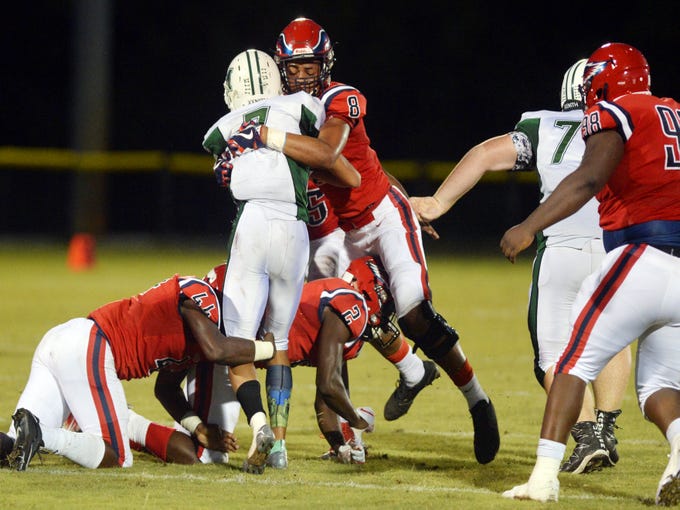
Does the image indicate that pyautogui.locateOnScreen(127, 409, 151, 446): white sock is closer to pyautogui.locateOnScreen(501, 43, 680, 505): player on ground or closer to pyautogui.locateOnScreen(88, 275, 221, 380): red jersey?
Result: pyautogui.locateOnScreen(88, 275, 221, 380): red jersey

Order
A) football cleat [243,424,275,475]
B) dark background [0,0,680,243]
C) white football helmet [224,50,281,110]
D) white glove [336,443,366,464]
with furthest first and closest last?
dark background [0,0,680,243]
white football helmet [224,50,281,110]
white glove [336,443,366,464]
football cleat [243,424,275,475]

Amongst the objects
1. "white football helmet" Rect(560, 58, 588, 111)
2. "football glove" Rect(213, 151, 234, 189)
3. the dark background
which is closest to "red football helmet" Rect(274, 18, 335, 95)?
"football glove" Rect(213, 151, 234, 189)

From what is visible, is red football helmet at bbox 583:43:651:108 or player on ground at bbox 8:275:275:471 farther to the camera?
player on ground at bbox 8:275:275:471

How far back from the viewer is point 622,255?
451 cm

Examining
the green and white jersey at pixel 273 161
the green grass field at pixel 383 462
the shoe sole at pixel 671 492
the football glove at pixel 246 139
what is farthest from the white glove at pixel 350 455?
the shoe sole at pixel 671 492

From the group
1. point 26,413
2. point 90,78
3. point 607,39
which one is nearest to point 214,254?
point 90,78

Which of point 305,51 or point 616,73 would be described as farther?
point 305,51

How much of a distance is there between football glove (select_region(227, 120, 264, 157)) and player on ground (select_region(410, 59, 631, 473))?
3.03 feet

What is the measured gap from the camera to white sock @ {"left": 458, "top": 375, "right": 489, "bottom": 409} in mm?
6028

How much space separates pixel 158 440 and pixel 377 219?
169 centimetres

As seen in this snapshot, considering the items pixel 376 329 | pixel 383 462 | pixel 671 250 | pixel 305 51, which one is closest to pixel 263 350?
pixel 383 462

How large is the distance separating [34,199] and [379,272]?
17570 millimetres

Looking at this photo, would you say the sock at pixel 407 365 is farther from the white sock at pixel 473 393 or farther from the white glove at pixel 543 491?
the white glove at pixel 543 491

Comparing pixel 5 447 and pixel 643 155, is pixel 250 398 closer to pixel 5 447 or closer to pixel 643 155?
pixel 5 447
